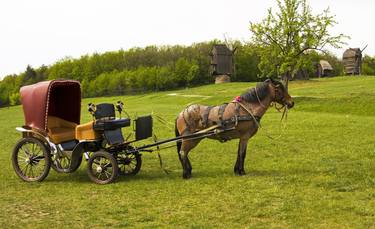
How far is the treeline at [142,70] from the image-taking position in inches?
3521

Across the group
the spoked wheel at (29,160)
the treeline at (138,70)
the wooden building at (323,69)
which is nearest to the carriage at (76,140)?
the spoked wheel at (29,160)

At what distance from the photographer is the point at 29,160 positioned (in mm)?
11453

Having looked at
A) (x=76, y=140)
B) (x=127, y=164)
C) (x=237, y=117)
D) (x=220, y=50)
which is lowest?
(x=127, y=164)

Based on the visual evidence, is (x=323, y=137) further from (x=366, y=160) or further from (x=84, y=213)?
(x=84, y=213)

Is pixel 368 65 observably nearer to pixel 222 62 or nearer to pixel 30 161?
pixel 222 62

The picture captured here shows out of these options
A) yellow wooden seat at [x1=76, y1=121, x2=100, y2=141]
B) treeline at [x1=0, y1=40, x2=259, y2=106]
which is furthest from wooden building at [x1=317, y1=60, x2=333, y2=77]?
yellow wooden seat at [x1=76, y1=121, x2=100, y2=141]

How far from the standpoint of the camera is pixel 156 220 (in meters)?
7.36

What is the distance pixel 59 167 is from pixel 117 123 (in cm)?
217

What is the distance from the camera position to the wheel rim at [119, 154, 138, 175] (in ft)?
36.8

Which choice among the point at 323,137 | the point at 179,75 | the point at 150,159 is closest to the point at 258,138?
the point at 323,137

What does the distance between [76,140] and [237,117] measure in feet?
15.1

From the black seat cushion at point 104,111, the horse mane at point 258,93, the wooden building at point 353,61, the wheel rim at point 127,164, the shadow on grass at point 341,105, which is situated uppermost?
the wooden building at point 353,61

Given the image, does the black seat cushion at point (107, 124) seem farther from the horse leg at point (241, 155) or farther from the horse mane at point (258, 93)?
the horse mane at point (258, 93)

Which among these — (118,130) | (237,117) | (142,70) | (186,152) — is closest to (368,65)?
(142,70)
